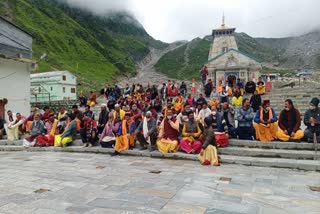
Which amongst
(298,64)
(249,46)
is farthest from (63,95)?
(249,46)

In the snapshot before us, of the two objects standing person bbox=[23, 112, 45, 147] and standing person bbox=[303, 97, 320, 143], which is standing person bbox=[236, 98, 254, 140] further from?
standing person bbox=[23, 112, 45, 147]

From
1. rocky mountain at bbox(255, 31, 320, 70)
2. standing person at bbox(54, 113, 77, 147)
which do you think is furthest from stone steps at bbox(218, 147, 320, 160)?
rocky mountain at bbox(255, 31, 320, 70)

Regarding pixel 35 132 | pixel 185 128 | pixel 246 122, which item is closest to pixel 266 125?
pixel 246 122

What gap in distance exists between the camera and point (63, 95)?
3303 centimetres

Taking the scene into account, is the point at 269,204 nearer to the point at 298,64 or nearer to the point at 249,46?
the point at 298,64

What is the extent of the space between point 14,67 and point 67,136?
10876 mm

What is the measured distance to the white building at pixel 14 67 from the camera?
18.0 metres

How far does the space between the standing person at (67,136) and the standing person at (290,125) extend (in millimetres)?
7088

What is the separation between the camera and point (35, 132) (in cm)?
1132

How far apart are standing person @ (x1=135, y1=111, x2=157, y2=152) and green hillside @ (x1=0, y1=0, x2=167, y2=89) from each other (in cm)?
3979

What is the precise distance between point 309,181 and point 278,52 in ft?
441

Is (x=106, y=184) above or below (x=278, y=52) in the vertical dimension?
below

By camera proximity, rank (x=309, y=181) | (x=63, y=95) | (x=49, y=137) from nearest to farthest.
A: 1. (x=309, y=181)
2. (x=49, y=137)
3. (x=63, y=95)

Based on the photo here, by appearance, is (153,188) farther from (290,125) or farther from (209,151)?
(290,125)
